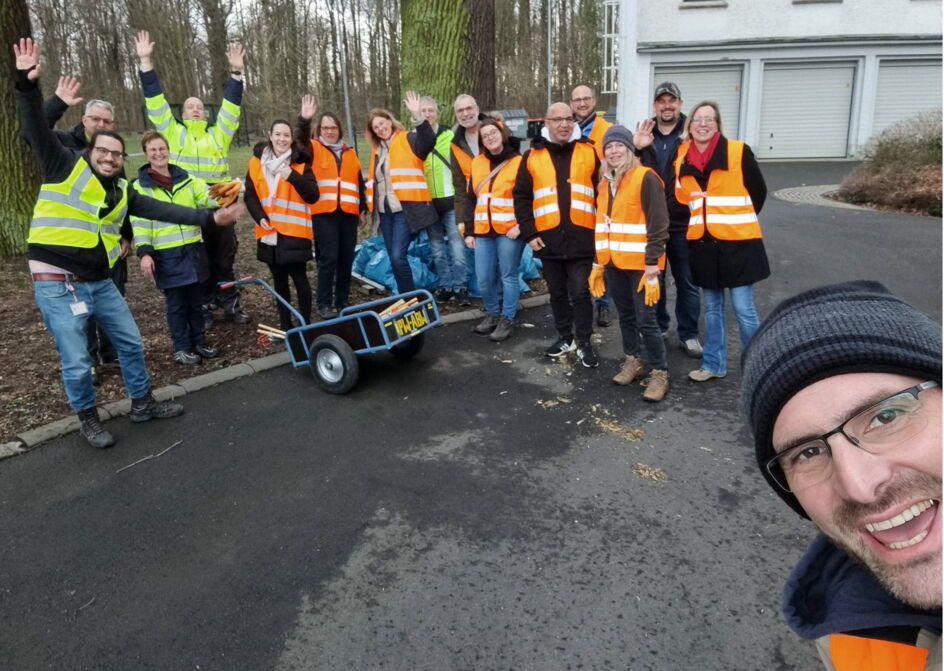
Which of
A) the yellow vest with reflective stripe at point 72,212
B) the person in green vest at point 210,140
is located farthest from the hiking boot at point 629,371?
the person in green vest at point 210,140

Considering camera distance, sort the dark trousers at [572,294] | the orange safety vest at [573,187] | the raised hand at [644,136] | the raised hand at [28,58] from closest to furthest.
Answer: the raised hand at [28,58]
the raised hand at [644,136]
the orange safety vest at [573,187]
the dark trousers at [572,294]

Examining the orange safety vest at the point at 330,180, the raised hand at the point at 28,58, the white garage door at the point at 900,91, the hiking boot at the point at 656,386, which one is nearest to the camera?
the raised hand at the point at 28,58

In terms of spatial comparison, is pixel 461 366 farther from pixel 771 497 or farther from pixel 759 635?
pixel 759 635

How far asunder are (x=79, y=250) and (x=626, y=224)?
12.0ft

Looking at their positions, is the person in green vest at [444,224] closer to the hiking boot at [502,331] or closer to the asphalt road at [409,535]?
the hiking boot at [502,331]

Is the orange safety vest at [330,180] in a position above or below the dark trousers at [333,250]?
above

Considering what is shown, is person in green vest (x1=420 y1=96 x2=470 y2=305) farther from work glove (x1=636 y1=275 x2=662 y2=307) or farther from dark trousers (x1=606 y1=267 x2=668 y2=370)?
work glove (x1=636 y1=275 x2=662 y2=307)

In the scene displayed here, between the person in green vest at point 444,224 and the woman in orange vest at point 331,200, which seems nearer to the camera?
the woman in orange vest at point 331,200

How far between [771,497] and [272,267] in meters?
4.57

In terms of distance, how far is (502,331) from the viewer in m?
6.37

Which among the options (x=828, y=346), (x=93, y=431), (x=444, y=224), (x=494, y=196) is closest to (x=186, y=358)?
(x=93, y=431)

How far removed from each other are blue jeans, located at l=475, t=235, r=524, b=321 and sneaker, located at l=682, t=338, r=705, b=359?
1.60 m

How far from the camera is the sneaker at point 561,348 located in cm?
584

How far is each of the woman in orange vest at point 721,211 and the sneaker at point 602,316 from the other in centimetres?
164
